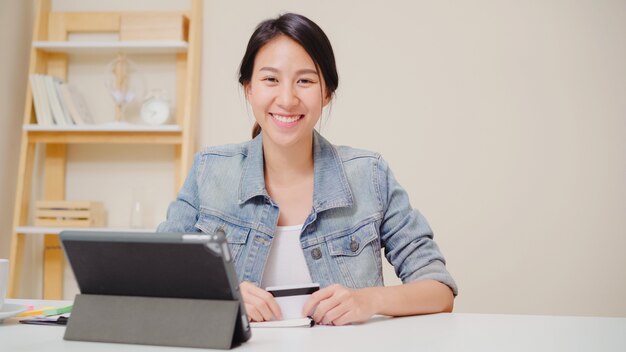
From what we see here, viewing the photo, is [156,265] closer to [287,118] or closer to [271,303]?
[271,303]

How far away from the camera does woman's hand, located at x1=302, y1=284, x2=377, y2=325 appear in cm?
119

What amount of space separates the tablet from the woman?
2.00 ft

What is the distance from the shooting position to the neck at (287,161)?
5.59ft

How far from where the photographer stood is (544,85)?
320cm

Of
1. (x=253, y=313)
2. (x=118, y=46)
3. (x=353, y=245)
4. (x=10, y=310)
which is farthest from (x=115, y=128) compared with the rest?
(x=253, y=313)

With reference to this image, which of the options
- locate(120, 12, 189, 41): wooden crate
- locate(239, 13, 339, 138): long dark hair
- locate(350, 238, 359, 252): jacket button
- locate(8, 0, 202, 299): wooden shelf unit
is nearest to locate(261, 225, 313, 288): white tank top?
locate(350, 238, 359, 252): jacket button

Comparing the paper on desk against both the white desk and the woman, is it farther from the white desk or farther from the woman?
the woman

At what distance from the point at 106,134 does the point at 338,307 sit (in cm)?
239

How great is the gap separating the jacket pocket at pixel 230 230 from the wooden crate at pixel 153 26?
1873 mm

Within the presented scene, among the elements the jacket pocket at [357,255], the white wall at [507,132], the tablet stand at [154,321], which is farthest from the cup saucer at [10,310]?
the white wall at [507,132]

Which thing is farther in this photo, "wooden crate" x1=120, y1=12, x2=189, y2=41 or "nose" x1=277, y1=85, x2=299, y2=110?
"wooden crate" x1=120, y1=12, x2=189, y2=41

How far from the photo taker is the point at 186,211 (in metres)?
1.66

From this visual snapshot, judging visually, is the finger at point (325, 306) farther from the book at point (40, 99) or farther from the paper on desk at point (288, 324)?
the book at point (40, 99)

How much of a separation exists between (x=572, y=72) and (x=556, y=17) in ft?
0.87
